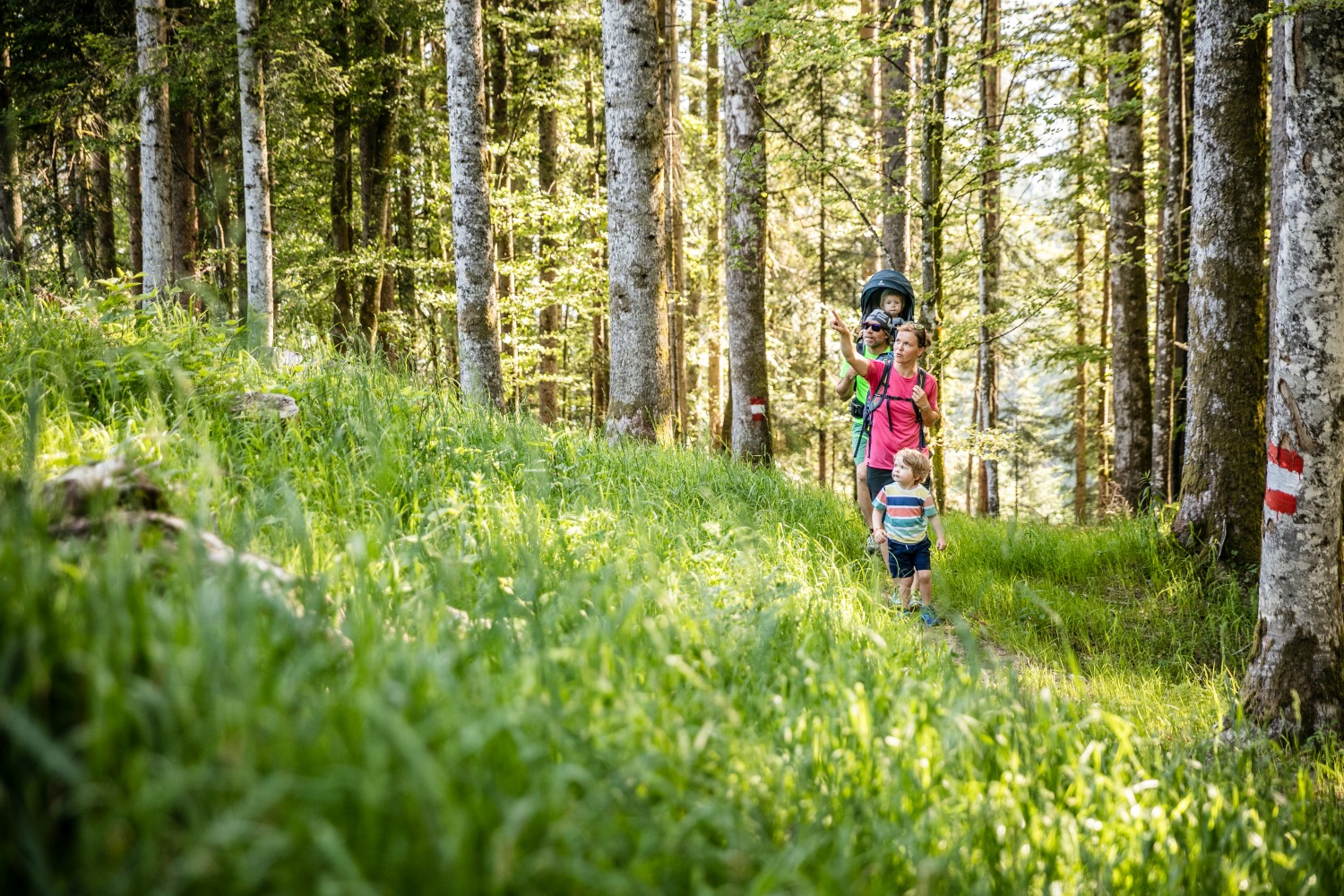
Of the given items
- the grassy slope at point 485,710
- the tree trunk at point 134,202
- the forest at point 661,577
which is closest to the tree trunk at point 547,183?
the forest at point 661,577

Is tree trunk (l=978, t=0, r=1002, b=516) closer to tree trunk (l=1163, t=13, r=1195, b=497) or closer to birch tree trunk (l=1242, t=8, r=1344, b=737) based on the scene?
tree trunk (l=1163, t=13, r=1195, b=497)

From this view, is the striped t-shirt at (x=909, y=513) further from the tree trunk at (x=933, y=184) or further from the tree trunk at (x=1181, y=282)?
the tree trunk at (x=1181, y=282)

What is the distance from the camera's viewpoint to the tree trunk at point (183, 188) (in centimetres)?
1658

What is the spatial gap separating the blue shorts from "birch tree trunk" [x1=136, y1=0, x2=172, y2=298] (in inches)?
434

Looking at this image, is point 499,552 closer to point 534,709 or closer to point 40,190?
point 534,709

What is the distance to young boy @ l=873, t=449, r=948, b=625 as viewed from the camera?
5.51 m

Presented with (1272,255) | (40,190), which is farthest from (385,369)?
(40,190)

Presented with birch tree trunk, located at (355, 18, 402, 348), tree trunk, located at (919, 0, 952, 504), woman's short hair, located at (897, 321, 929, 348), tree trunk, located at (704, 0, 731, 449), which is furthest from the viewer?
tree trunk, located at (704, 0, 731, 449)

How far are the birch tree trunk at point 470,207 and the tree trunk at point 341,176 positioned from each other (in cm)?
795

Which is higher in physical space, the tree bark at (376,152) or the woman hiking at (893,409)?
the tree bark at (376,152)

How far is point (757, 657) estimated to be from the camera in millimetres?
2807

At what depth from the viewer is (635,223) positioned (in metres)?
7.78

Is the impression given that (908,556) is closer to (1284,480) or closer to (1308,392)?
(1284,480)

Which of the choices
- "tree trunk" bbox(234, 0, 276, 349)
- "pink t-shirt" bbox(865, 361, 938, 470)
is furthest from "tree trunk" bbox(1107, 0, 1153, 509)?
"tree trunk" bbox(234, 0, 276, 349)
